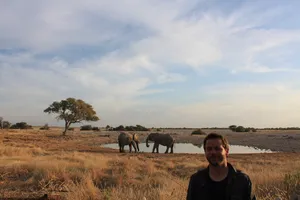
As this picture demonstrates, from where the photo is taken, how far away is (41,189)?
10.4 metres

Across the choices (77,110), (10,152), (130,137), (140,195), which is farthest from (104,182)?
(77,110)

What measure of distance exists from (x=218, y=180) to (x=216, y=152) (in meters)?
0.31

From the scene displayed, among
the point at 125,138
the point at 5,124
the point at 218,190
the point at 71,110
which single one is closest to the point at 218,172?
the point at 218,190

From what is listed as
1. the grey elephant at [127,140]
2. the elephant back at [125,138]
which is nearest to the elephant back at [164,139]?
the grey elephant at [127,140]

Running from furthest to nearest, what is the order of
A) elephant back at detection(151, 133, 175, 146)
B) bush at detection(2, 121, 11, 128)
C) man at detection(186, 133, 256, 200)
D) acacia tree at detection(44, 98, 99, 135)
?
1. bush at detection(2, 121, 11, 128)
2. acacia tree at detection(44, 98, 99, 135)
3. elephant back at detection(151, 133, 175, 146)
4. man at detection(186, 133, 256, 200)

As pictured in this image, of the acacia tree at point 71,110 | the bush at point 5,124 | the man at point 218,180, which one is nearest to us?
the man at point 218,180

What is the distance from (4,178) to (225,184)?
1038 centimetres

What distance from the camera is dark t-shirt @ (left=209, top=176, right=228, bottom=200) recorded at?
3954 millimetres

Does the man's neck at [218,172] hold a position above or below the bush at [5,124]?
below

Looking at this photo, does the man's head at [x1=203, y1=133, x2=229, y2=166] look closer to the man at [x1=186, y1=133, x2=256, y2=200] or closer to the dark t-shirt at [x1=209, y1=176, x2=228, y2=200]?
the man at [x1=186, y1=133, x2=256, y2=200]

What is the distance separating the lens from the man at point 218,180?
392 centimetres

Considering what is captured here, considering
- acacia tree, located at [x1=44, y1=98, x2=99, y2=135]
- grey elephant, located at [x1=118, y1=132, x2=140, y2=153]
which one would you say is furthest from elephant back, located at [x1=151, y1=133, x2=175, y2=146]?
acacia tree, located at [x1=44, y1=98, x2=99, y2=135]

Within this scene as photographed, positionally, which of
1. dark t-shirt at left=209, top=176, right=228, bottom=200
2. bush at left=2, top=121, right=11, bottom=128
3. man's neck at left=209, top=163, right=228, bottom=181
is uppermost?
bush at left=2, top=121, right=11, bottom=128

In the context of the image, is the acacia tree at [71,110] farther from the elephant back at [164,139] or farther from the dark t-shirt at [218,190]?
the dark t-shirt at [218,190]
